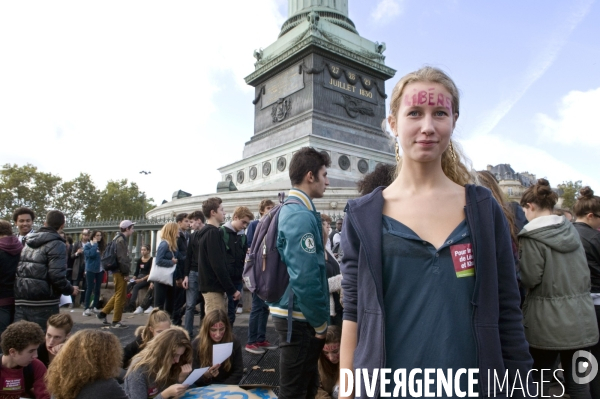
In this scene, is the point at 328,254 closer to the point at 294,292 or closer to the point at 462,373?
the point at 294,292

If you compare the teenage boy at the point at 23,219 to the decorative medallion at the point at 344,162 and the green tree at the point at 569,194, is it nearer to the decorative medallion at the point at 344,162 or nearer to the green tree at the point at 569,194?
the decorative medallion at the point at 344,162

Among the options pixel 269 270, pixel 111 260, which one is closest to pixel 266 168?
pixel 111 260

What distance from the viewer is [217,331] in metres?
4.26

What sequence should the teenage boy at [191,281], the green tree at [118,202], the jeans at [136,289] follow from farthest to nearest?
the green tree at [118,202] → the jeans at [136,289] → the teenage boy at [191,281]

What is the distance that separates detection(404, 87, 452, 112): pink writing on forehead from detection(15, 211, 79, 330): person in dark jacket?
4.65 metres

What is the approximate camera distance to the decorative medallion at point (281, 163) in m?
25.1

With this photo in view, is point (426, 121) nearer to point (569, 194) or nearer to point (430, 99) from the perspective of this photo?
point (430, 99)

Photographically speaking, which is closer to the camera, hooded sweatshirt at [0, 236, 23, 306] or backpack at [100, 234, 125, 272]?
hooded sweatshirt at [0, 236, 23, 306]

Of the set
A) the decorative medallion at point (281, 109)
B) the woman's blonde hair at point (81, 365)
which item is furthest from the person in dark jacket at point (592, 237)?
the decorative medallion at point (281, 109)

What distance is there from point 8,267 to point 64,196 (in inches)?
2029

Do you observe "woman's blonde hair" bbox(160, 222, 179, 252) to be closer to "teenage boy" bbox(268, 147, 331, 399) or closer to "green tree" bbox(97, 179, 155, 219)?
"teenage boy" bbox(268, 147, 331, 399)

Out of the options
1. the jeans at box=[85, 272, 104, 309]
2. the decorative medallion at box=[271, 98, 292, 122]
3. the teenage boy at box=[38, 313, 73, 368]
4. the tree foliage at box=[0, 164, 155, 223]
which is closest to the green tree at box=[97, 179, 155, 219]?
the tree foliage at box=[0, 164, 155, 223]

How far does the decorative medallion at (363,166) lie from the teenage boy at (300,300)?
76.3 ft

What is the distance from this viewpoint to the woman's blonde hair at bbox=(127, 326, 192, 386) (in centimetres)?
351
